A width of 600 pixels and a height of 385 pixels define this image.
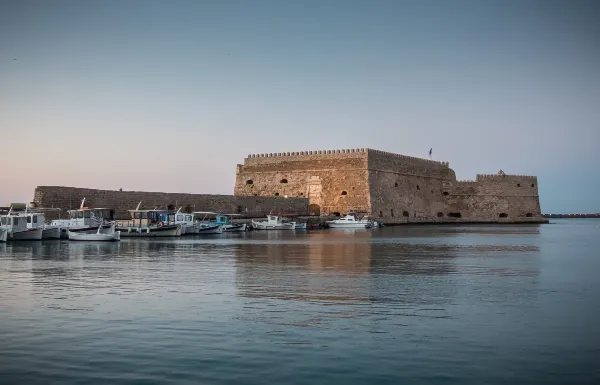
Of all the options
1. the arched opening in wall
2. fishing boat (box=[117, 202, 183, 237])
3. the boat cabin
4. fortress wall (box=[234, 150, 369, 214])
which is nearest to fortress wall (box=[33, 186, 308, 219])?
the arched opening in wall

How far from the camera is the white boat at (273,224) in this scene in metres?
34.7

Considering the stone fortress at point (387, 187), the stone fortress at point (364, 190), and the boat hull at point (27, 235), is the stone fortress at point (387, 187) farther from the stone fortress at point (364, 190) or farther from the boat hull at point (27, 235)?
the boat hull at point (27, 235)

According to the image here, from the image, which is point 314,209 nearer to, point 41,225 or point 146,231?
point 146,231

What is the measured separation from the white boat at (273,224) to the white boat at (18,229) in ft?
47.5

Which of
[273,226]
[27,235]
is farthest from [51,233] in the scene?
[273,226]

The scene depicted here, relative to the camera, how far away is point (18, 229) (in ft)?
71.5

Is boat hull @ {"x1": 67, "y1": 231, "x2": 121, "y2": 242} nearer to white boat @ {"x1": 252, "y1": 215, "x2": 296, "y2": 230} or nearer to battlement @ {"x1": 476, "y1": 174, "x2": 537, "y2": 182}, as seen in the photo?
white boat @ {"x1": 252, "y1": 215, "x2": 296, "y2": 230}

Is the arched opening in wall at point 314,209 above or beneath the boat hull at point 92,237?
above

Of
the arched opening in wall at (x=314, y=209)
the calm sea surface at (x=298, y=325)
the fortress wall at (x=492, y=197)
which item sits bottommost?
the calm sea surface at (x=298, y=325)

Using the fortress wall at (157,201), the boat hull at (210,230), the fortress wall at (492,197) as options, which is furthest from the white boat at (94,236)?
the fortress wall at (492,197)

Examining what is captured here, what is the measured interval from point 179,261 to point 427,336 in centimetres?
930

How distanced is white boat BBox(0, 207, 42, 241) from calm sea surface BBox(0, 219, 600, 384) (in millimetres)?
9865

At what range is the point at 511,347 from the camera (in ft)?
18.9

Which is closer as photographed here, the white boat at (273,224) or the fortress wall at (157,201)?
the fortress wall at (157,201)
